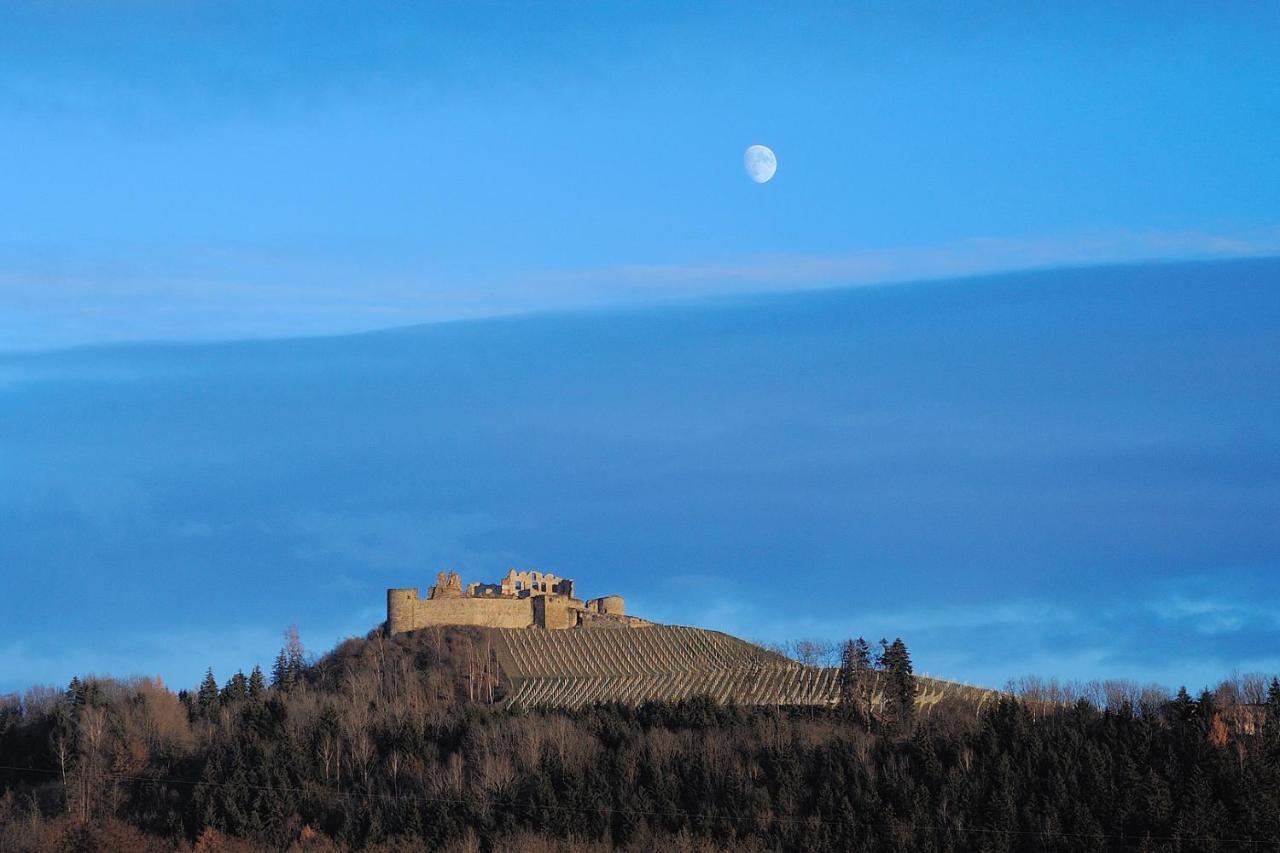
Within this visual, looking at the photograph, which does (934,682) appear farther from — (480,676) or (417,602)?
(417,602)

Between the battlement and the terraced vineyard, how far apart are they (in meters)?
1.88

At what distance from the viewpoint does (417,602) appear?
121 metres

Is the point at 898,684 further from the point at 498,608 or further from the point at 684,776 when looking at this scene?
the point at 498,608

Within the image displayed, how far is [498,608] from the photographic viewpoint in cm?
12156

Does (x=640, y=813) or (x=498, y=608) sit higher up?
(x=498, y=608)

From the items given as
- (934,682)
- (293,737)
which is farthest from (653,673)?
(293,737)

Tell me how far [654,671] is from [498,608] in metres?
14.6

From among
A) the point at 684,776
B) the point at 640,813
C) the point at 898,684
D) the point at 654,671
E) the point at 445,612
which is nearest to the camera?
the point at 640,813

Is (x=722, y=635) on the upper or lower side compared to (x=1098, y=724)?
upper

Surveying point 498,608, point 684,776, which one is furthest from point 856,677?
point 498,608

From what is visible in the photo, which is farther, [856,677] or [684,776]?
[856,677]

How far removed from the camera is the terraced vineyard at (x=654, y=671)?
10125 cm

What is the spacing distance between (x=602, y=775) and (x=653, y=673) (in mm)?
28828

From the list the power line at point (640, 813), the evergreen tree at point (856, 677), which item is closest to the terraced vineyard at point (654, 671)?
the evergreen tree at point (856, 677)
